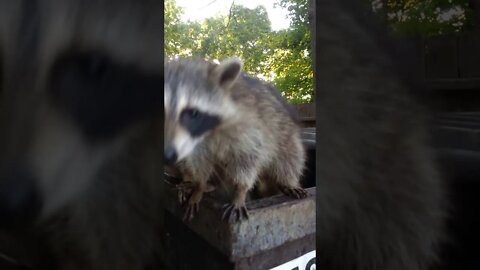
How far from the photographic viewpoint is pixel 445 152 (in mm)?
663

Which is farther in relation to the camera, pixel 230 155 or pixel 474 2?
pixel 230 155

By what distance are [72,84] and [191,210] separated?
1.29 ft

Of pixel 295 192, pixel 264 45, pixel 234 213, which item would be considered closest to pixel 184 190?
pixel 234 213

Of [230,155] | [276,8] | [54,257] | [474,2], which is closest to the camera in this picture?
[474,2]

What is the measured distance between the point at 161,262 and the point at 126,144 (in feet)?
0.92

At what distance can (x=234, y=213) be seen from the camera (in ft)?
2.69

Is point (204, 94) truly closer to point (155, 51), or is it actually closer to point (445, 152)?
point (155, 51)

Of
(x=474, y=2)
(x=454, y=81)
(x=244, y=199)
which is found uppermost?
(x=474, y=2)

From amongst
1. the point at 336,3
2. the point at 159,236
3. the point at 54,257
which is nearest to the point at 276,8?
the point at 336,3

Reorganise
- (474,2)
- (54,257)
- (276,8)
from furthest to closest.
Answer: (54,257) → (276,8) → (474,2)

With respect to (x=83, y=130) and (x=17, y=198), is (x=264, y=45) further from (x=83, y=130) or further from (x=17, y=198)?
(x=17, y=198)

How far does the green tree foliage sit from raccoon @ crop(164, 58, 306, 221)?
0.07 ft

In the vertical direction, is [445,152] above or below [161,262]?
above

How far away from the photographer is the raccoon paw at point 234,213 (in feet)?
2.67
